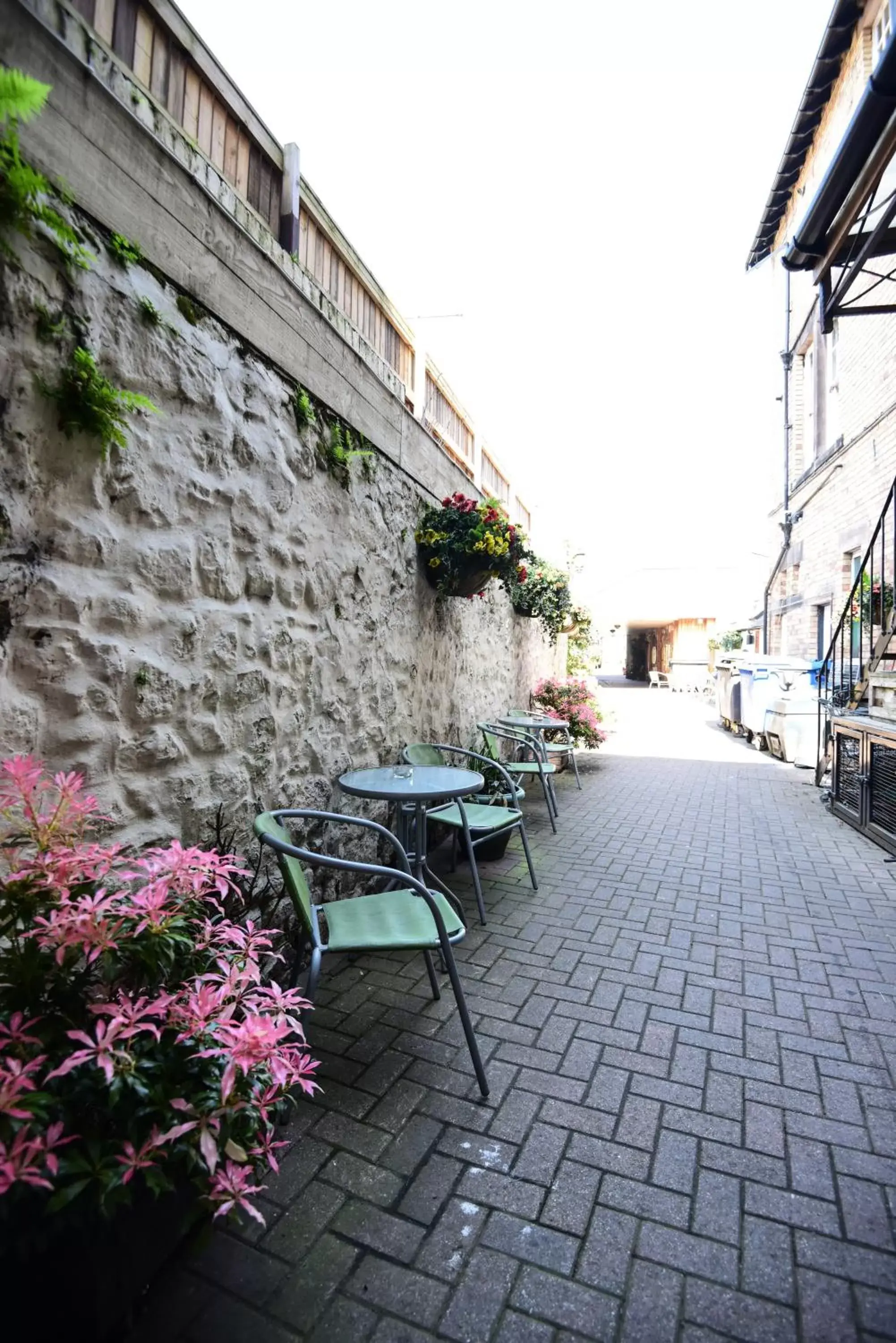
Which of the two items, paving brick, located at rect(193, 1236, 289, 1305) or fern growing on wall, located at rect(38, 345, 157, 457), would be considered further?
fern growing on wall, located at rect(38, 345, 157, 457)

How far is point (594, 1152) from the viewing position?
1.74 m

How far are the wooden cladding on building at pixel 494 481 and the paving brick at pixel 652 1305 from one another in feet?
18.7

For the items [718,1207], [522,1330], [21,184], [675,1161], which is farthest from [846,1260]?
[21,184]

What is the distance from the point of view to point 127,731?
6.04 ft

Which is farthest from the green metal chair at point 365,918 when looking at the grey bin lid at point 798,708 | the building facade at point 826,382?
the grey bin lid at point 798,708

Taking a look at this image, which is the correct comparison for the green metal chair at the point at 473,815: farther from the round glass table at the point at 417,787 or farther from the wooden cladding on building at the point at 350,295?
the wooden cladding on building at the point at 350,295

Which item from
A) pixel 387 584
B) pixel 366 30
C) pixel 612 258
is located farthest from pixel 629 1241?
pixel 612 258

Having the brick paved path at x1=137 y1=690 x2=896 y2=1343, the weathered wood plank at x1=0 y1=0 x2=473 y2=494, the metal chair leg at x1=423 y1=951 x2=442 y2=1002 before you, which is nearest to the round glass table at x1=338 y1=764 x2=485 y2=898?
the metal chair leg at x1=423 y1=951 x2=442 y2=1002

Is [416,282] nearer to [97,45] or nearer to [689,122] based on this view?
[689,122]

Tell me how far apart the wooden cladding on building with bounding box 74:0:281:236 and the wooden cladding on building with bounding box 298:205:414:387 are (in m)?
0.24

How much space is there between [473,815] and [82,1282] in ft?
8.84

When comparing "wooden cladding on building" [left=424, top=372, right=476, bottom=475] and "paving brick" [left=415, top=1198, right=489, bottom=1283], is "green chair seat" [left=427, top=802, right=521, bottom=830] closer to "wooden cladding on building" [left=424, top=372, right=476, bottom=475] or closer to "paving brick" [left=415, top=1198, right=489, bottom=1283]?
"paving brick" [left=415, top=1198, right=489, bottom=1283]

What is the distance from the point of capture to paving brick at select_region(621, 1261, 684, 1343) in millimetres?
1260

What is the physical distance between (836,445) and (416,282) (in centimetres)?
680
